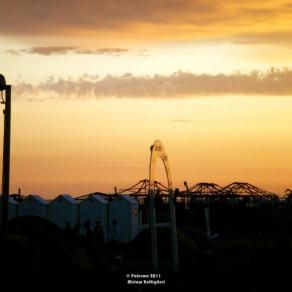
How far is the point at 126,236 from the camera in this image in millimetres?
45531

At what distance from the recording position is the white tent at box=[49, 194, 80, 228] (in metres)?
47.8

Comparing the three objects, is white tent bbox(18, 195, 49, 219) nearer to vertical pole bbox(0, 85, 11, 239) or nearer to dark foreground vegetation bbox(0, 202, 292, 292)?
dark foreground vegetation bbox(0, 202, 292, 292)

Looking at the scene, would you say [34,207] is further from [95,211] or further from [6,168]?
[6,168]

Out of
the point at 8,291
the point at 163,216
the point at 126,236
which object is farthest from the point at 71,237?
the point at 163,216

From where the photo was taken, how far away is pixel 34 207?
48.9 metres

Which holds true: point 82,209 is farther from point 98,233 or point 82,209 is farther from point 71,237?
point 71,237

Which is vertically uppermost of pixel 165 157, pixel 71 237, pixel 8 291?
pixel 165 157

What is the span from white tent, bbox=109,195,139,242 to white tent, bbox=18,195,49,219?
4873mm

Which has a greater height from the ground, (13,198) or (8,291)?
(13,198)

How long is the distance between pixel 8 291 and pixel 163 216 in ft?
103

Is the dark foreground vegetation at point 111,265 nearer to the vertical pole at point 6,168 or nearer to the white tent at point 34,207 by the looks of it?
the vertical pole at point 6,168

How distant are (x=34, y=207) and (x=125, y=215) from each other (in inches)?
265

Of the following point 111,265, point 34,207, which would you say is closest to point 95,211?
point 34,207

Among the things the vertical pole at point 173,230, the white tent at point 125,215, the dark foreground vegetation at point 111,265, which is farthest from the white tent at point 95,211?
the vertical pole at point 173,230
